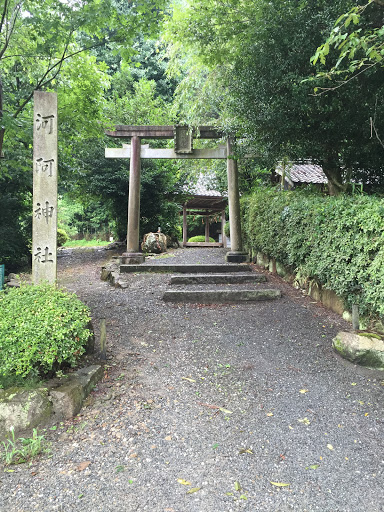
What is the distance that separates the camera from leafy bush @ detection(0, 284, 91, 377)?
2.76m

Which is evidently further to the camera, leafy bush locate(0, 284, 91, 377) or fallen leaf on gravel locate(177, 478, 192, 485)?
leafy bush locate(0, 284, 91, 377)

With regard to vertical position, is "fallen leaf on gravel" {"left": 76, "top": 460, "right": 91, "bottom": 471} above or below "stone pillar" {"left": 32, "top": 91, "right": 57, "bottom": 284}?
below

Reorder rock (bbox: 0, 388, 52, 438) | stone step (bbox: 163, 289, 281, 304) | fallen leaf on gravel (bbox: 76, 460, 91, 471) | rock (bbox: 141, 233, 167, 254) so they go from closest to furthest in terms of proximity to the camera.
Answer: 1. fallen leaf on gravel (bbox: 76, 460, 91, 471)
2. rock (bbox: 0, 388, 52, 438)
3. stone step (bbox: 163, 289, 281, 304)
4. rock (bbox: 141, 233, 167, 254)

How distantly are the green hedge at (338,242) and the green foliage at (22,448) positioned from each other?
333 centimetres

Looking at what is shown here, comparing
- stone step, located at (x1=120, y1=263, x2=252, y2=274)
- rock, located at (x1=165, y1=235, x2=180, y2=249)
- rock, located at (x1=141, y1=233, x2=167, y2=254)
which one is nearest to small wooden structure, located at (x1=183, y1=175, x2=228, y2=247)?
rock, located at (x1=165, y1=235, x2=180, y2=249)

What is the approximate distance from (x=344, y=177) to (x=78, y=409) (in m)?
7.11

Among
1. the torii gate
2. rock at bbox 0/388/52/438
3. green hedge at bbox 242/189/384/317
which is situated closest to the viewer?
rock at bbox 0/388/52/438

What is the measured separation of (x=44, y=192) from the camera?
14.1ft

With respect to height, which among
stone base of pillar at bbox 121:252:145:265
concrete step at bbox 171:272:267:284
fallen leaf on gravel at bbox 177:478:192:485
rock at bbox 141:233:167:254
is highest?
rock at bbox 141:233:167:254

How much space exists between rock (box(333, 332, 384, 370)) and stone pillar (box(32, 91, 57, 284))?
3.63 metres

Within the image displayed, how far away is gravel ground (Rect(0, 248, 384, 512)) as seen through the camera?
204 centimetres

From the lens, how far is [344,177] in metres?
7.59

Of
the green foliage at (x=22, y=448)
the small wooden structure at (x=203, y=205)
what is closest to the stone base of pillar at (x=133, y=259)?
the green foliage at (x=22, y=448)

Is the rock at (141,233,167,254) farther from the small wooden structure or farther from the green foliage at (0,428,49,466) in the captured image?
the green foliage at (0,428,49,466)
